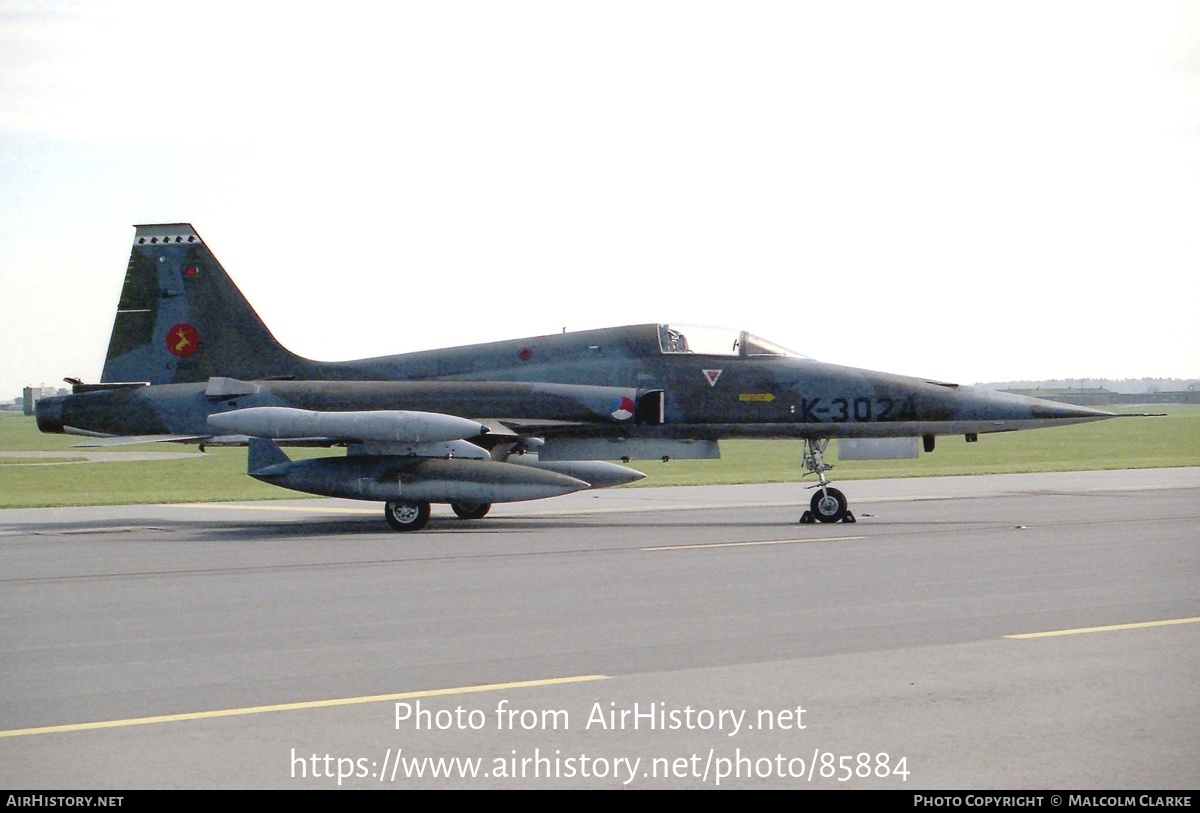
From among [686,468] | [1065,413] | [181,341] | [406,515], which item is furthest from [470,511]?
[686,468]

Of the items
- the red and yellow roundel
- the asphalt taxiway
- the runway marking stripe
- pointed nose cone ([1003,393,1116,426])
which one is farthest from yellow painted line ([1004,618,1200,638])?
the red and yellow roundel

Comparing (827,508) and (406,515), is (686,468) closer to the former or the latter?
(827,508)

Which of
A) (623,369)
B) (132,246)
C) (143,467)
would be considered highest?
(132,246)

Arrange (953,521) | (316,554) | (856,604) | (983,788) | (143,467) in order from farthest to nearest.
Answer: (143,467) → (953,521) → (316,554) → (856,604) → (983,788)

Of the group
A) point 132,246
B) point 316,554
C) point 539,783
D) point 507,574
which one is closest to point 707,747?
point 539,783

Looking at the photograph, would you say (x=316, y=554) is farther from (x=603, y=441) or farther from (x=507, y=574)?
(x=603, y=441)

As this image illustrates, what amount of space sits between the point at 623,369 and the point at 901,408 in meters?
4.56

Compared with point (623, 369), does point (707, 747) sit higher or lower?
lower

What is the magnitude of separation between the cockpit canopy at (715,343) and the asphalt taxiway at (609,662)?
182 inches

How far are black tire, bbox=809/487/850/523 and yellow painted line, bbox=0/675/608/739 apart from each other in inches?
499

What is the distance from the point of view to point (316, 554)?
16.7 meters

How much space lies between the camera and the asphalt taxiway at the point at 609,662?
20.6 feet

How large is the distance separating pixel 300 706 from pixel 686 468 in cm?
3707

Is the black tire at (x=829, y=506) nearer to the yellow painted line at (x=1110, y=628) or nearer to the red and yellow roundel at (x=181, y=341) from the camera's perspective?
the yellow painted line at (x=1110, y=628)
